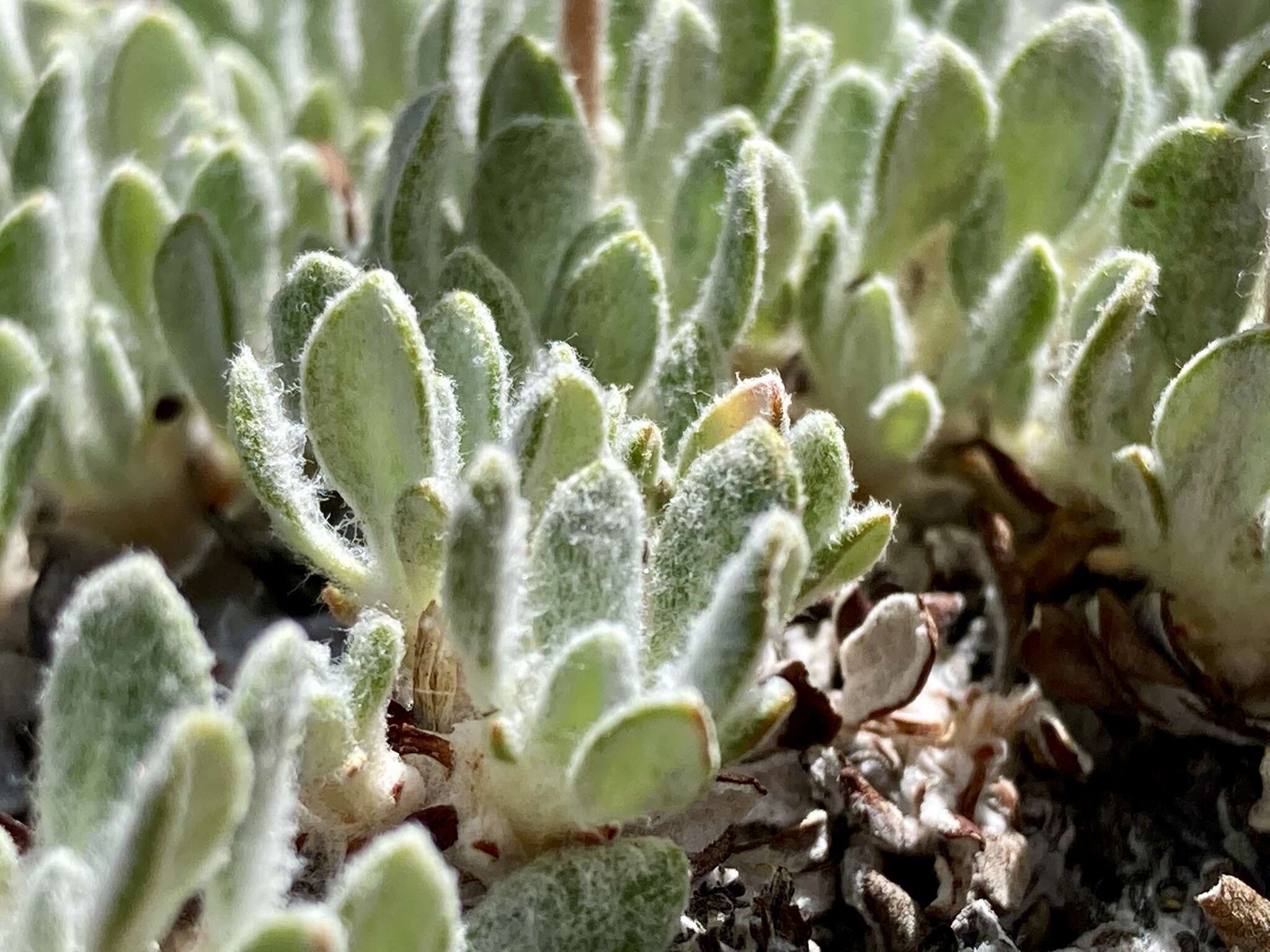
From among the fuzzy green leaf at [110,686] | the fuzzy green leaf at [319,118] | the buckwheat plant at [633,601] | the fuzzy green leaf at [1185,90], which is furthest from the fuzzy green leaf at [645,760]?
the fuzzy green leaf at [319,118]

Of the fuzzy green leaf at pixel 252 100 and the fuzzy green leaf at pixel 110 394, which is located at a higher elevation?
the fuzzy green leaf at pixel 252 100

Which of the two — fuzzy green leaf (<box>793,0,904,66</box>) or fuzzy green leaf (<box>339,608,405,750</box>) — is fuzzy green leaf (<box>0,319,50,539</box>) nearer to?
fuzzy green leaf (<box>339,608,405,750</box>)

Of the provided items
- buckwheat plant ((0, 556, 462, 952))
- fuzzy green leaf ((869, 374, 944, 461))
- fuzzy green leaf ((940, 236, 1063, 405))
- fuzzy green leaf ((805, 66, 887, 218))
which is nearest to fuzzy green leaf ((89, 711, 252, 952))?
buckwheat plant ((0, 556, 462, 952))

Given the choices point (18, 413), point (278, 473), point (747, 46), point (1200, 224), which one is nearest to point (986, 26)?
point (747, 46)

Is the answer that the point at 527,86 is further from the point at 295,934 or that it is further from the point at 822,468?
the point at 295,934

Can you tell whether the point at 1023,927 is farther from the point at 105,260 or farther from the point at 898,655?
the point at 105,260

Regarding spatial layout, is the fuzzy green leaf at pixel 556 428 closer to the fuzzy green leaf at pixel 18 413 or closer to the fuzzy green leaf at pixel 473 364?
the fuzzy green leaf at pixel 473 364
